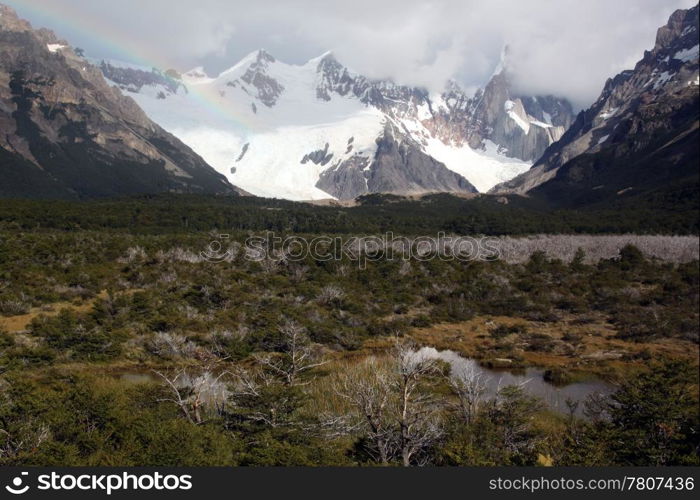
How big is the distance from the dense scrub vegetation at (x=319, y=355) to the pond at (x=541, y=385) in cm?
106

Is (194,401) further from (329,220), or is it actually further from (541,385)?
(329,220)

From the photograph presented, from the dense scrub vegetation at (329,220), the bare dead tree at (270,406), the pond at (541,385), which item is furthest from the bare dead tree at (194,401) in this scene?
the dense scrub vegetation at (329,220)

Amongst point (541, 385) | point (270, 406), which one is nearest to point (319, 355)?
point (541, 385)

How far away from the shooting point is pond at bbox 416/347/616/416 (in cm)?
2453

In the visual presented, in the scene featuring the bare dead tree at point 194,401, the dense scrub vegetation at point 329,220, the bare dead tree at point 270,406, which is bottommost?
the bare dead tree at point 194,401

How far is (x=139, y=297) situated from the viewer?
38.7 meters

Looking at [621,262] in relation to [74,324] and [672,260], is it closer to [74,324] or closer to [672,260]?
[672,260]

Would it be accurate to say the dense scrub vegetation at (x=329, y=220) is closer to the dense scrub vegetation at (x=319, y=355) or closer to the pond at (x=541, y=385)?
the dense scrub vegetation at (x=319, y=355)

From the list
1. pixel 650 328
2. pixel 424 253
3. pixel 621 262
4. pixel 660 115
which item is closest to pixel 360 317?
pixel 650 328

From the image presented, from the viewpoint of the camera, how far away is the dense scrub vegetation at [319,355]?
13.5 metres

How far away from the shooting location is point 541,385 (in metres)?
27.7

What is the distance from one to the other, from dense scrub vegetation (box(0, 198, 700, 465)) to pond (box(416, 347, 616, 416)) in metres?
1.06

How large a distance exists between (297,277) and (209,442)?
4066 cm

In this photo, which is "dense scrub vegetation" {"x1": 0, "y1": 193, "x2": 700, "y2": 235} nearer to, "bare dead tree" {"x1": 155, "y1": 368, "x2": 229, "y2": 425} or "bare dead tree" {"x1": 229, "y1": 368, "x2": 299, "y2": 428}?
"bare dead tree" {"x1": 155, "y1": 368, "x2": 229, "y2": 425}
